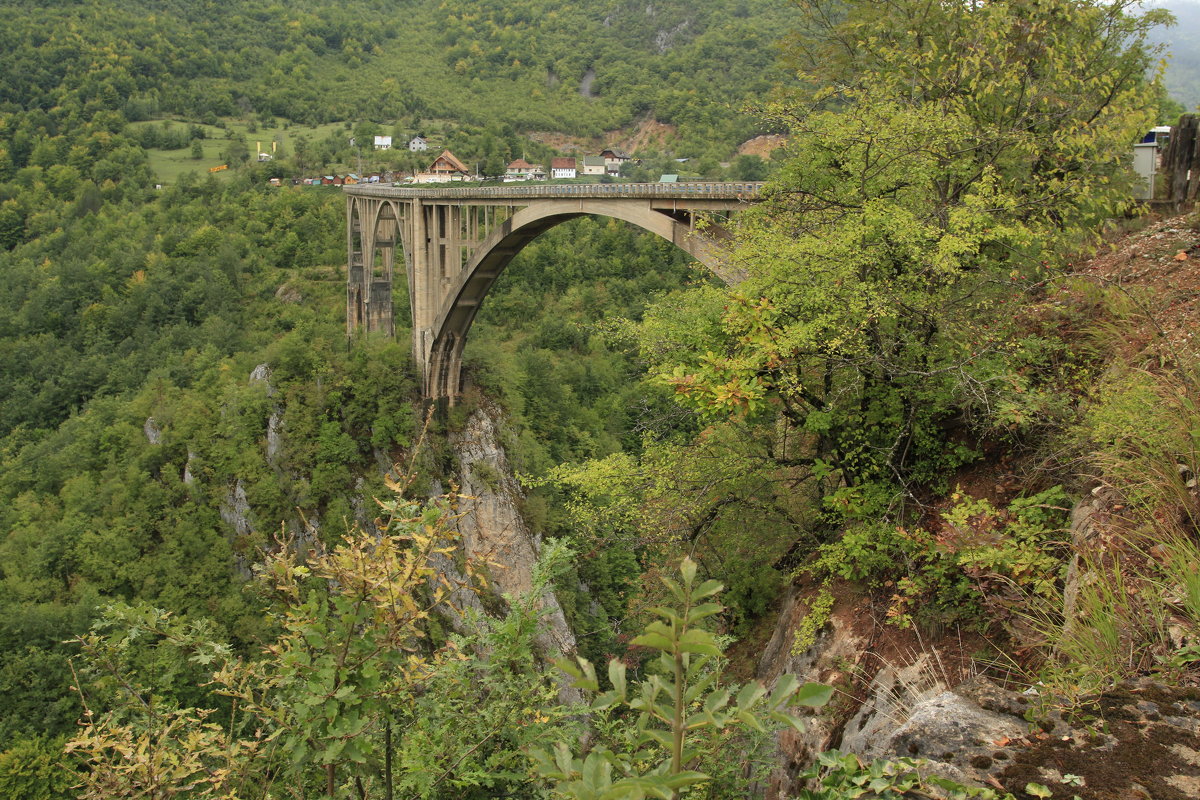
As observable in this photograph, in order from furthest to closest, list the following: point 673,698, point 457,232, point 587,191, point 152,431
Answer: point 152,431
point 457,232
point 587,191
point 673,698

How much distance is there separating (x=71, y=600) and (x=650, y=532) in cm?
2084

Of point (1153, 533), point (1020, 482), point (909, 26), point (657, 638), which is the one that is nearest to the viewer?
point (657, 638)

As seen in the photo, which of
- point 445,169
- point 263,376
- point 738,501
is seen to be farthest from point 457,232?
point 738,501

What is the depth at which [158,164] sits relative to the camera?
185 ft

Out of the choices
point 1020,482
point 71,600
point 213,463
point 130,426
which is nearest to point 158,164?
point 130,426

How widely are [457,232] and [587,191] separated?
7.73 metres

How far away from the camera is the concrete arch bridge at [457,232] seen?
13930 millimetres

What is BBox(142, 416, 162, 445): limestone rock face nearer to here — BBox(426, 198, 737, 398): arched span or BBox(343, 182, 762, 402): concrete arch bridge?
BBox(343, 182, 762, 402): concrete arch bridge

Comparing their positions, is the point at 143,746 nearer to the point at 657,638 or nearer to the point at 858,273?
the point at 657,638

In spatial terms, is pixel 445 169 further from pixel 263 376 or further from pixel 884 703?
pixel 884 703

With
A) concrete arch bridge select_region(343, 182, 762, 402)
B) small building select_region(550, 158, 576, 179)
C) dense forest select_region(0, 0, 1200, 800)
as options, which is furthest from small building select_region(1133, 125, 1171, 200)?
small building select_region(550, 158, 576, 179)

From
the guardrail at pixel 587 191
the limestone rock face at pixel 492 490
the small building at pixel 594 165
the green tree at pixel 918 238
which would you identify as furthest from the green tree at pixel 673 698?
the small building at pixel 594 165

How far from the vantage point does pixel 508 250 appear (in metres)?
22.6

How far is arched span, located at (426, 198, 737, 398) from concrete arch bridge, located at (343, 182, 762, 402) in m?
0.04
